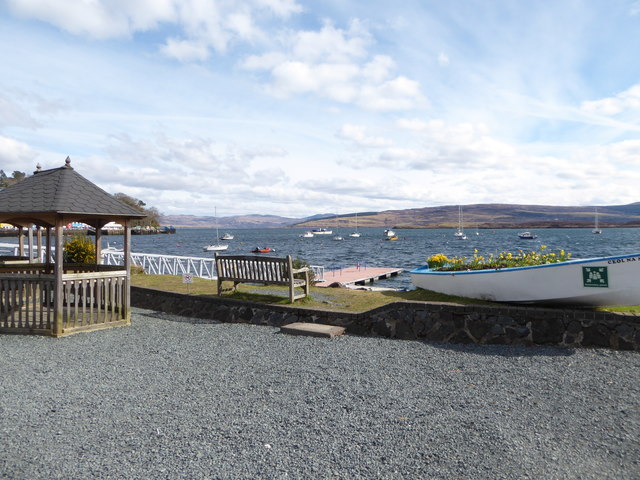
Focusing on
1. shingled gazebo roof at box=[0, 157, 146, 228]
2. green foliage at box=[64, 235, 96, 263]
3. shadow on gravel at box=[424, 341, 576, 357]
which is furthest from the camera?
green foliage at box=[64, 235, 96, 263]

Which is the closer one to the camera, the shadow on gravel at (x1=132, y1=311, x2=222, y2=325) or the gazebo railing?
the gazebo railing

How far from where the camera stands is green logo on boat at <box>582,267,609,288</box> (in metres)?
7.21

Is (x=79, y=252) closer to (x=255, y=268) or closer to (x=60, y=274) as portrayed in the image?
(x=60, y=274)

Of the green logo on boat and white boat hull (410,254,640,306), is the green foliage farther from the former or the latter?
the green logo on boat

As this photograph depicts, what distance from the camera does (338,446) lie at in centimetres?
404

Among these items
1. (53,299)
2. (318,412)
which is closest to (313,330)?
(318,412)

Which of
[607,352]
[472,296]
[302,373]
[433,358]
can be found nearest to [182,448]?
[302,373]

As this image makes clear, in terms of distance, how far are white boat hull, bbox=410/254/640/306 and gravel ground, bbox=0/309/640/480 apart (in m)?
0.99

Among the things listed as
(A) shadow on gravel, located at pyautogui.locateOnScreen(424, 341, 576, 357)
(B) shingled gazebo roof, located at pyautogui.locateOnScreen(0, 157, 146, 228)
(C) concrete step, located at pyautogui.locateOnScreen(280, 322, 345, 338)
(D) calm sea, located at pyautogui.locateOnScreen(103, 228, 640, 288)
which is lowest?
(D) calm sea, located at pyautogui.locateOnScreen(103, 228, 640, 288)

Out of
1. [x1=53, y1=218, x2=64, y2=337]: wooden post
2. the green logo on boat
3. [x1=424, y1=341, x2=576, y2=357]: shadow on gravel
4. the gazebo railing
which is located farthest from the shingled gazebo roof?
the green logo on boat

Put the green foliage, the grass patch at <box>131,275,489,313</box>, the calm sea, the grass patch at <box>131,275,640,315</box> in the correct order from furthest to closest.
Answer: the calm sea < the green foliage < the grass patch at <box>131,275,489,313</box> < the grass patch at <box>131,275,640,315</box>

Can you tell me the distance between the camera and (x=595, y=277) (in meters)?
7.28

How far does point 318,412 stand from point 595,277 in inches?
194

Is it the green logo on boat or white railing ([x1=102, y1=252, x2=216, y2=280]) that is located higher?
the green logo on boat
